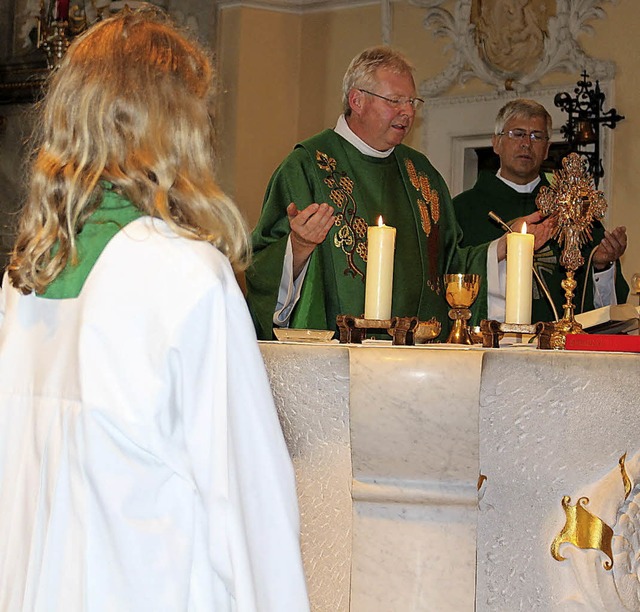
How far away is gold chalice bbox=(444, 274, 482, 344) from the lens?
7.13 ft

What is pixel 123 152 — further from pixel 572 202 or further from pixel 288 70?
pixel 288 70

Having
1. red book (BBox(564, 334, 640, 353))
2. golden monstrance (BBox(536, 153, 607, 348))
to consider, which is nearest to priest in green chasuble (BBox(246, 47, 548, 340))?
golden monstrance (BBox(536, 153, 607, 348))

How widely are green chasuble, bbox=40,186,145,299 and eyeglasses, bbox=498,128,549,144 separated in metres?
3.34

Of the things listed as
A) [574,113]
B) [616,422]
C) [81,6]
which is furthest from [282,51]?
[616,422]

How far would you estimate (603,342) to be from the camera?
6.33 ft

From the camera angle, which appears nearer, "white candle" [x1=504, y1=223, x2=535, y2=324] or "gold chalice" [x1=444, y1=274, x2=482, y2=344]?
"white candle" [x1=504, y1=223, x2=535, y2=324]

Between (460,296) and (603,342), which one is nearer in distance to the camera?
(603,342)

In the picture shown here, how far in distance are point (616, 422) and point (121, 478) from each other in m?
0.81

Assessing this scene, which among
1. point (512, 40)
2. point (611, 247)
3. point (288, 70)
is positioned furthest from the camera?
point (288, 70)

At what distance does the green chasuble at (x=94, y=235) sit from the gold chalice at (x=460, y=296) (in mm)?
867

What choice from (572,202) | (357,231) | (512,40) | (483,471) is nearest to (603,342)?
(483,471)

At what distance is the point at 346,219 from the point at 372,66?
457 millimetres

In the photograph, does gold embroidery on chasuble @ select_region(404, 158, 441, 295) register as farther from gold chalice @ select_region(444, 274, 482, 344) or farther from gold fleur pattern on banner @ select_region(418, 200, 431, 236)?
gold chalice @ select_region(444, 274, 482, 344)

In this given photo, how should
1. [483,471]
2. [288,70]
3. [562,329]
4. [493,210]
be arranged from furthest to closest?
[288,70], [493,210], [562,329], [483,471]
